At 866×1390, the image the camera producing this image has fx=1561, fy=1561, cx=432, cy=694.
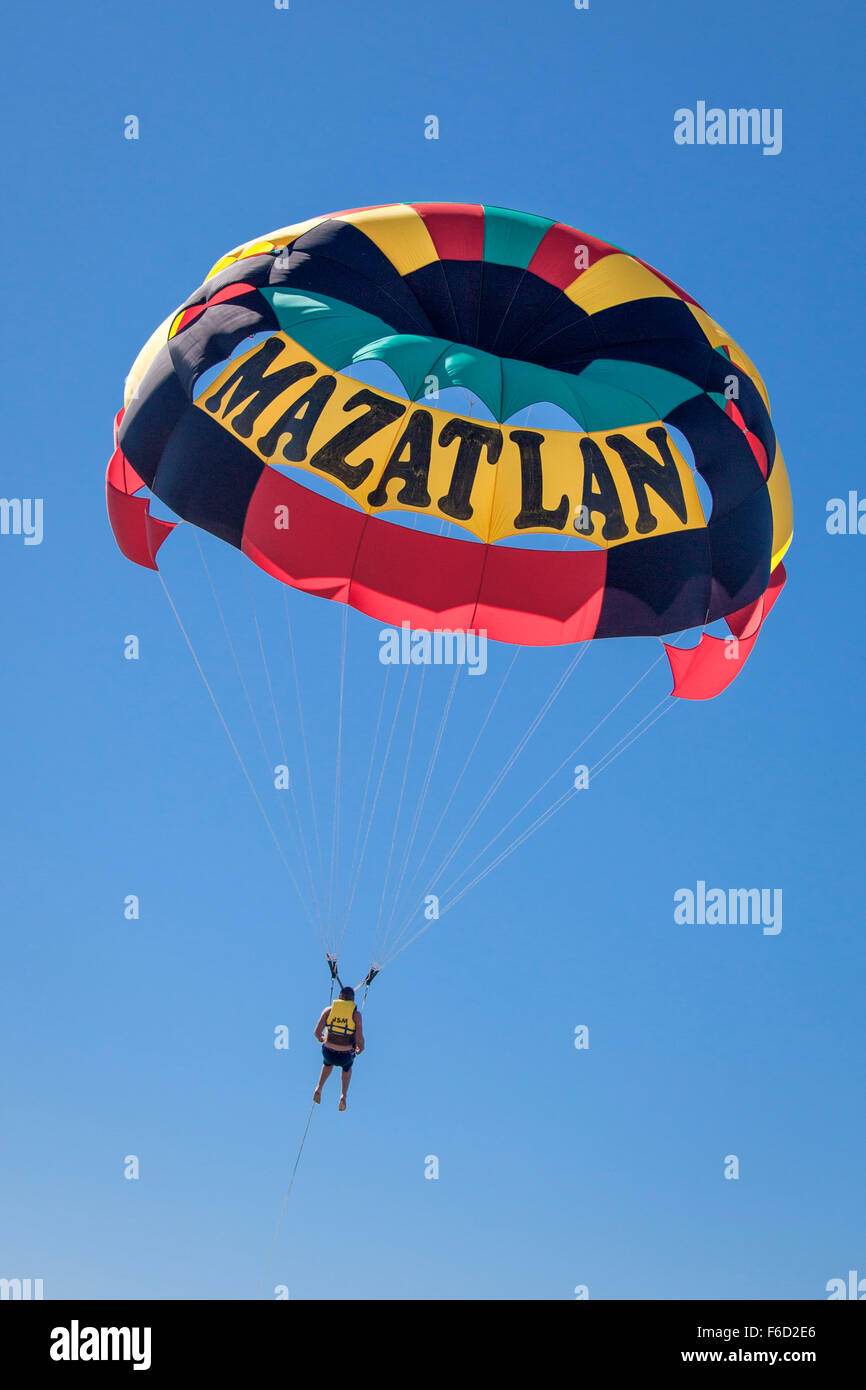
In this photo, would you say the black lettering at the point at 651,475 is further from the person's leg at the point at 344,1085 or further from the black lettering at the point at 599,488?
the person's leg at the point at 344,1085

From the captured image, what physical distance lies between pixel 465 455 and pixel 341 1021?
5524mm

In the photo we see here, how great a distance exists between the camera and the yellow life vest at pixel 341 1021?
14.9 m

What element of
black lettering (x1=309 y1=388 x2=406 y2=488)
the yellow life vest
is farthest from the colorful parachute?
the yellow life vest

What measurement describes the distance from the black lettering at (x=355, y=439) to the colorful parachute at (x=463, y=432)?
2 cm

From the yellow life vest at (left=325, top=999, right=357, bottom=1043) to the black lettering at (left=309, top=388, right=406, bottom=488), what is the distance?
194 inches

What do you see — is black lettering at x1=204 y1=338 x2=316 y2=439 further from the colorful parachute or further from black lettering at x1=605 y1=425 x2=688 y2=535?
black lettering at x1=605 y1=425 x2=688 y2=535

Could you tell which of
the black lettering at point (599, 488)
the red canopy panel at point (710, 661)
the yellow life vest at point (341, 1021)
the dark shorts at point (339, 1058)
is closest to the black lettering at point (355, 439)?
the black lettering at point (599, 488)

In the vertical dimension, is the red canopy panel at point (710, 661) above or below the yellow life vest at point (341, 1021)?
above

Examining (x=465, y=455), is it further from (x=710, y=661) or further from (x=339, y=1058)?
(x=339, y=1058)
